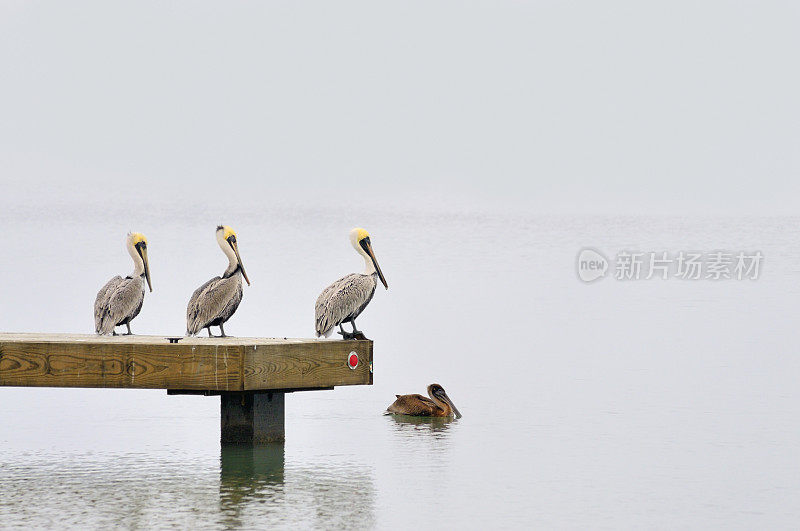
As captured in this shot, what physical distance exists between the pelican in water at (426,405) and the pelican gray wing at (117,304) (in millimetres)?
3748

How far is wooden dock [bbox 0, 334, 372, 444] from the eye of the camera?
49.5ft

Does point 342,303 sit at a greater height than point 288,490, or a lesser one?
greater

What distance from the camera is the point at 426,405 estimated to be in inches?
800

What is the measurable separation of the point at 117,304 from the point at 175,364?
2931 mm

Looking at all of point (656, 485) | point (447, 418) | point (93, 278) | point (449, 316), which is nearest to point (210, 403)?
point (447, 418)

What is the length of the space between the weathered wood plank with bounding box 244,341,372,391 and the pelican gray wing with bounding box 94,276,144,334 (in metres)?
2.94

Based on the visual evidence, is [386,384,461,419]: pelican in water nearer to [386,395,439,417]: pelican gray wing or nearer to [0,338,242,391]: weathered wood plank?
[386,395,439,417]: pelican gray wing

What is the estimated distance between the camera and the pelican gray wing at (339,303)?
17.0m

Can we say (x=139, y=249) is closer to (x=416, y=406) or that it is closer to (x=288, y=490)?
(x=416, y=406)

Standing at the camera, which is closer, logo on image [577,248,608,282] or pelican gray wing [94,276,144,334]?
pelican gray wing [94,276,144,334]

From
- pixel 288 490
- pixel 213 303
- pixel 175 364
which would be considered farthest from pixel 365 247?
pixel 288 490

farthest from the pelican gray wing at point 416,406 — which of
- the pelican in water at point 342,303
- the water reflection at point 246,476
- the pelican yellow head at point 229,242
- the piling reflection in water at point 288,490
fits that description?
the water reflection at point 246,476

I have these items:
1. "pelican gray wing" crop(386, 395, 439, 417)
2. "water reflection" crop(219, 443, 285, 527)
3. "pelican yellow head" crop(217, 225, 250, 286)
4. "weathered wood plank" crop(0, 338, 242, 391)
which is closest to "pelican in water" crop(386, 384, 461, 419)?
"pelican gray wing" crop(386, 395, 439, 417)

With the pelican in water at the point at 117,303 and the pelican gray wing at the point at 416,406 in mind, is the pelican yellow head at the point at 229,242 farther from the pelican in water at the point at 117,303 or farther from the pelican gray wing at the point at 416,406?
the pelican gray wing at the point at 416,406
